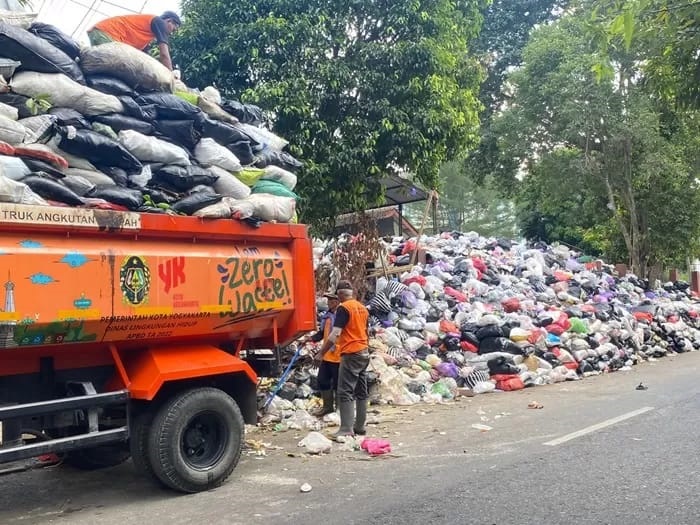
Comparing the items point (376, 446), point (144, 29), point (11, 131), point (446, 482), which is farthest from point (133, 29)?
point (446, 482)

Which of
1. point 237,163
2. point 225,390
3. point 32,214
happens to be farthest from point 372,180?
point 32,214

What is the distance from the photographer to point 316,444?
614cm

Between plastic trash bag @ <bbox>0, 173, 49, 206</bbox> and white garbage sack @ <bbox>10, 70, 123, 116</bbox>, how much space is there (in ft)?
3.81

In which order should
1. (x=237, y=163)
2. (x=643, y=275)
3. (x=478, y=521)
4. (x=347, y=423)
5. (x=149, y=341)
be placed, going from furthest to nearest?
(x=643, y=275) < (x=347, y=423) < (x=237, y=163) < (x=149, y=341) < (x=478, y=521)

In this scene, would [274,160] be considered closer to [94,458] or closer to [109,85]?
[109,85]

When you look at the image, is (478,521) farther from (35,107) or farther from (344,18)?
(344,18)

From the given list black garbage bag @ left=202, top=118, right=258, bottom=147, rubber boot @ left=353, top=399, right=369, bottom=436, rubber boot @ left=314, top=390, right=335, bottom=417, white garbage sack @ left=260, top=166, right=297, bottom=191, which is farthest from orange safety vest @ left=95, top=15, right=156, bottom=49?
rubber boot @ left=353, top=399, right=369, bottom=436

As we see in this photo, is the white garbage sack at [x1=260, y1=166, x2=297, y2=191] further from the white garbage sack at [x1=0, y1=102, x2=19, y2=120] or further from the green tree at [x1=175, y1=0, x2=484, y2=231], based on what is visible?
the green tree at [x1=175, y1=0, x2=484, y2=231]

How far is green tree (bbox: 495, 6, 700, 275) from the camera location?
663 inches

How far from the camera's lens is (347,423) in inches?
261

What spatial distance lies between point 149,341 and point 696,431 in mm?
4881

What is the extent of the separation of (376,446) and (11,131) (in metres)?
3.77

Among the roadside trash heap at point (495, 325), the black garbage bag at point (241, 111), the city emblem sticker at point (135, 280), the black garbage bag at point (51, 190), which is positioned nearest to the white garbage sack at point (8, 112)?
the black garbage bag at point (51, 190)

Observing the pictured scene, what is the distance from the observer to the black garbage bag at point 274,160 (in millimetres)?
6551
